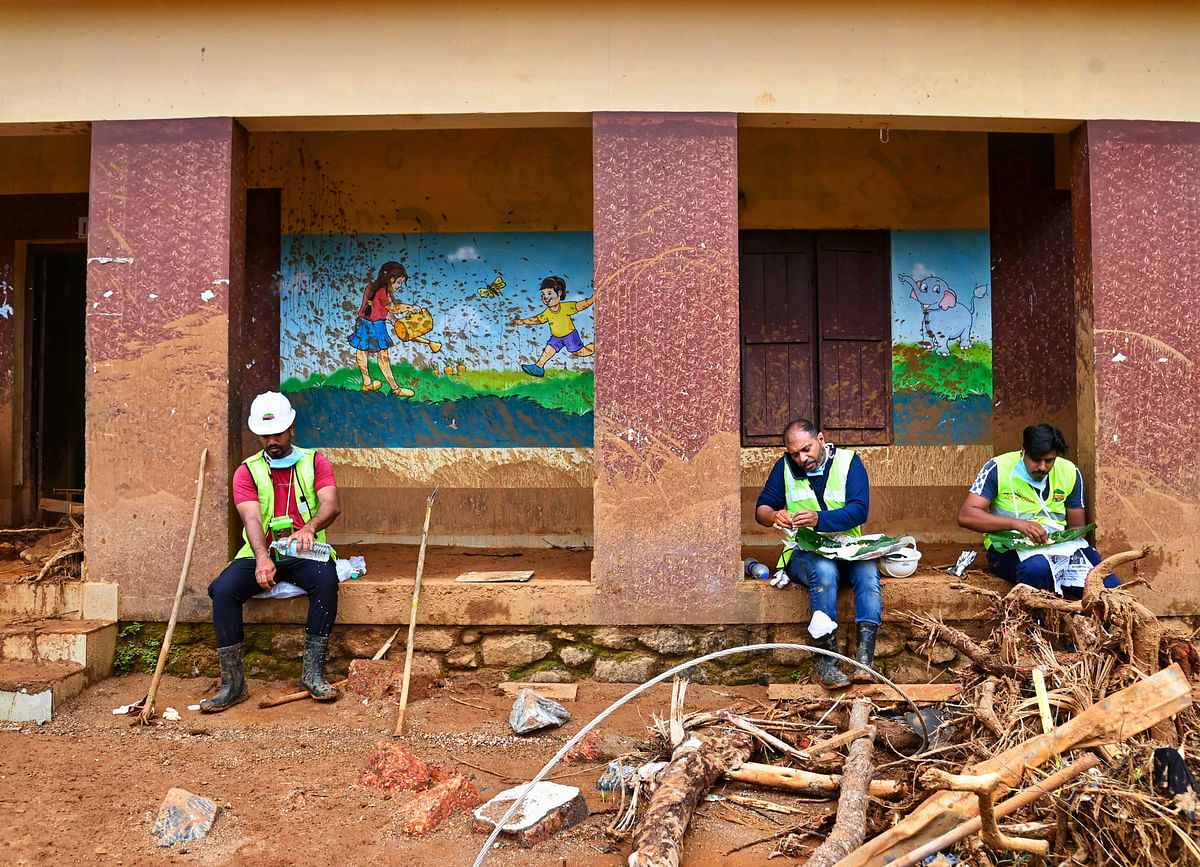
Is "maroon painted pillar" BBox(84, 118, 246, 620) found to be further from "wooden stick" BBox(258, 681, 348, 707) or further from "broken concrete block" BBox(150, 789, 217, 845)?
"broken concrete block" BBox(150, 789, 217, 845)

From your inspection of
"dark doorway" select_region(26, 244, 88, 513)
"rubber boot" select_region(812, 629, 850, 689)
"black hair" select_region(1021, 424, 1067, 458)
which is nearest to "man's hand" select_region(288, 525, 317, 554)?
"rubber boot" select_region(812, 629, 850, 689)

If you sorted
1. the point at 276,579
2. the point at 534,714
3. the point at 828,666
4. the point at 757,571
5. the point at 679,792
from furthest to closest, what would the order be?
the point at 757,571 → the point at 276,579 → the point at 828,666 → the point at 534,714 → the point at 679,792

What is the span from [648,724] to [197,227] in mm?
3813

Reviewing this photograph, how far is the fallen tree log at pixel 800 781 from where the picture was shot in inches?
134

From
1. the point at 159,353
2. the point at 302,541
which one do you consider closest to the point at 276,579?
the point at 302,541

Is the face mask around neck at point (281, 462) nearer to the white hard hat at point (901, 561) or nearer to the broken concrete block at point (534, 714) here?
the broken concrete block at point (534, 714)

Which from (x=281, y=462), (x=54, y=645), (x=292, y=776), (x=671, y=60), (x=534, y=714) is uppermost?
(x=671, y=60)

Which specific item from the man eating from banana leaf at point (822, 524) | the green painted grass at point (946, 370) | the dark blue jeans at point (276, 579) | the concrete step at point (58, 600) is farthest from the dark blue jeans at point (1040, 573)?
the concrete step at point (58, 600)

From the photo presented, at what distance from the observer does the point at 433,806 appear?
3504 mm

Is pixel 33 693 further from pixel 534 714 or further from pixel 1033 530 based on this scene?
pixel 1033 530

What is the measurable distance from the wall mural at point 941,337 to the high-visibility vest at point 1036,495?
1.74 m

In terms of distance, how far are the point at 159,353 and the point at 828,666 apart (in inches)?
165

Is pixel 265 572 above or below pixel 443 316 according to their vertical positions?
below

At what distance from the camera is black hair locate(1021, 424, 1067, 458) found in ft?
16.1
